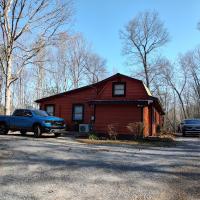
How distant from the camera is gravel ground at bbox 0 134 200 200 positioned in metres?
5.44

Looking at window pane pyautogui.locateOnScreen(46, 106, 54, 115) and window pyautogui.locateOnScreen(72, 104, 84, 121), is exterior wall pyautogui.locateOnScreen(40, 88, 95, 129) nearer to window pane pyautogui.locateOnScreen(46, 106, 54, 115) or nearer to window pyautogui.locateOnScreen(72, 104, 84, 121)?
window pyautogui.locateOnScreen(72, 104, 84, 121)

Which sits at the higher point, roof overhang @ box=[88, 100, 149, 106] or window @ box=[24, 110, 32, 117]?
roof overhang @ box=[88, 100, 149, 106]

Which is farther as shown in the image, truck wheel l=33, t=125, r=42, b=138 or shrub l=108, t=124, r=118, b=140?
shrub l=108, t=124, r=118, b=140

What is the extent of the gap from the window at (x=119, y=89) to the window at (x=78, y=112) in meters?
→ 3.48

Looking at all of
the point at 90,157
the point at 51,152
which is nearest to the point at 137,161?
the point at 90,157

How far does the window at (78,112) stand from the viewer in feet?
77.8

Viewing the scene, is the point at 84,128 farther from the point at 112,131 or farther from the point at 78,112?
the point at 78,112

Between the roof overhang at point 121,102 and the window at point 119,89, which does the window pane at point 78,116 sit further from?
the window at point 119,89

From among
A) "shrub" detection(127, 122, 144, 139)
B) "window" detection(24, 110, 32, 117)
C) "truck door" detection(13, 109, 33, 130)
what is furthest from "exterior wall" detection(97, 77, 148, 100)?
"truck door" detection(13, 109, 33, 130)

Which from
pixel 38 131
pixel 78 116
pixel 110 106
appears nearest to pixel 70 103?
pixel 78 116

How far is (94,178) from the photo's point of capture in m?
6.68

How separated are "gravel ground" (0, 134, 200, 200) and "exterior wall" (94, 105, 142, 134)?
36.2 ft

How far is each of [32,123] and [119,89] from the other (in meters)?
7.76

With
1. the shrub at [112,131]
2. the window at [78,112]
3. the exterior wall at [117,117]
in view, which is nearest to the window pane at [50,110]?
the window at [78,112]
